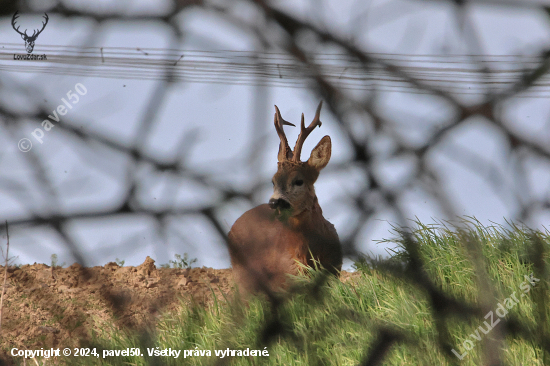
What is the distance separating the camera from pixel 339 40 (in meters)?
0.92

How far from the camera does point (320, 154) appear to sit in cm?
293

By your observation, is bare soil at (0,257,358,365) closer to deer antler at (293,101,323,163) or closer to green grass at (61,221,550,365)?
green grass at (61,221,550,365)

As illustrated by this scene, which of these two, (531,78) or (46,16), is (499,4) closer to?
(531,78)

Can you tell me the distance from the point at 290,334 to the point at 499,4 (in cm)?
220

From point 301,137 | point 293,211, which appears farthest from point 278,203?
point 301,137

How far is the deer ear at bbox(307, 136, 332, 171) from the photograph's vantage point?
291 centimetres

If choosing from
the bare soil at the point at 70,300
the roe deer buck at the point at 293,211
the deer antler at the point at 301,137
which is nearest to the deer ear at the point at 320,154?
the roe deer buck at the point at 293,211

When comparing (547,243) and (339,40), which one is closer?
(339,40)

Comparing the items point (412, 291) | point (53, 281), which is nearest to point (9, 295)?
point (53, 281)


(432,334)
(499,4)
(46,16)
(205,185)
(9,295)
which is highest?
(9,295)

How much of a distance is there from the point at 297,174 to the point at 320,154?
29 cm

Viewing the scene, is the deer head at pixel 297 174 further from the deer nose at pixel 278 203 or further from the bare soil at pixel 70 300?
the bare soil at pixel 70 300

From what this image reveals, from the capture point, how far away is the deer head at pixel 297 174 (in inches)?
113

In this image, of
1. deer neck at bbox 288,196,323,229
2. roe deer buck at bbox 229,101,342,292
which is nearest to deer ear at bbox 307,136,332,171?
roe deer buck at bbox 229,101,342,292
